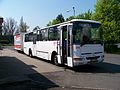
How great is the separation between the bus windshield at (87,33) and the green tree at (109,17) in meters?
29.6

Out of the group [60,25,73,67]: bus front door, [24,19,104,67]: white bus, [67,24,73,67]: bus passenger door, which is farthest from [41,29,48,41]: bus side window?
[67,24,73,67]: bus passenger door

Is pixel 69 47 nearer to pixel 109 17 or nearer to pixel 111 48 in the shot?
pixel 111 48

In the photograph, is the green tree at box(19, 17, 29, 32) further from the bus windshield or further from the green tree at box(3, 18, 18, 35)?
the bus windshield

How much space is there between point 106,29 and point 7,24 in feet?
261

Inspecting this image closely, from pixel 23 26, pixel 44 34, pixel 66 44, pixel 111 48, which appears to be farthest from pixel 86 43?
pixel 23 26

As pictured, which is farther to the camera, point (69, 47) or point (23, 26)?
point (23, 26)

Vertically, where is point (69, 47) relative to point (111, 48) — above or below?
above

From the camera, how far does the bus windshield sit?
16.5 meters

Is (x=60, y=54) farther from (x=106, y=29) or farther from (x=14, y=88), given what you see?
(x=106, y=29)

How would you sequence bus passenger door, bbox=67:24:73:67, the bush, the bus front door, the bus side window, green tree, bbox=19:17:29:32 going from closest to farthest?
bus passenger door, bbox=67:24:73:67 < the bus front door < the bus side window < the bush < green tree, bbox=19:17:29:32

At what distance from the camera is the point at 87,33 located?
55.6 ft

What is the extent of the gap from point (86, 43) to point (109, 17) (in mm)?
33202

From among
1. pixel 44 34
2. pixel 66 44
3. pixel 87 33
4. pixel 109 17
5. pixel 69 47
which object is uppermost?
pixel 109 17

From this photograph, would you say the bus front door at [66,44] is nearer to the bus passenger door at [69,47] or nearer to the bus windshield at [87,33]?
the bus passenger door at [69,47]
